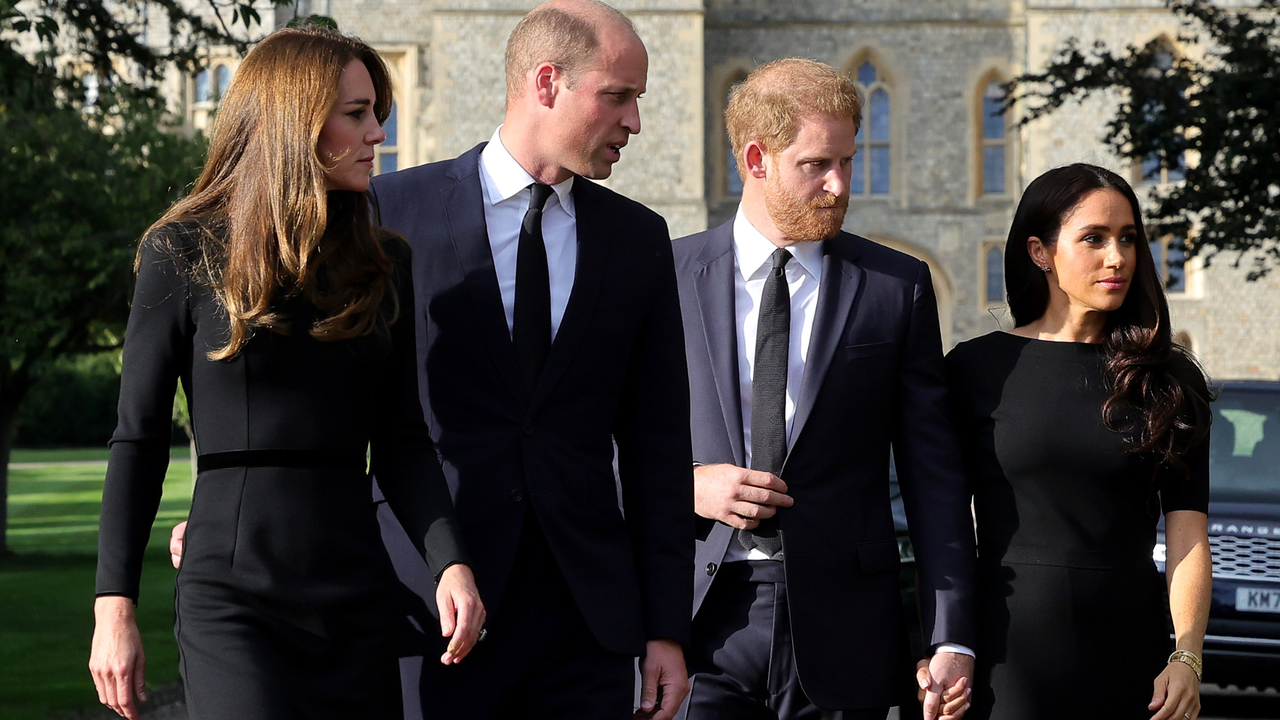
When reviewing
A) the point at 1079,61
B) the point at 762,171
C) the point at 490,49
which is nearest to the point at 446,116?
the point at 490,49

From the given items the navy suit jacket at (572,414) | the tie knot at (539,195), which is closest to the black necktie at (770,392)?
the navy suit jacket at (572,414)

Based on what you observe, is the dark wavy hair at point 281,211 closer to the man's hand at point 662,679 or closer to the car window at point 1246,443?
the man's hand at point 662,679

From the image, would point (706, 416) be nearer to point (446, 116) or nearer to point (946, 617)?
point (946, 617)

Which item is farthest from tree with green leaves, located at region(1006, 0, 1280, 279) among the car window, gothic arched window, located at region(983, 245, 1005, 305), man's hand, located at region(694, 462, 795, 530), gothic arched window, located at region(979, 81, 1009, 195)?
gothic arched window, located at region(979, 81, 1009, 195)

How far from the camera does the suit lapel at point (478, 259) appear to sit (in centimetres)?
290

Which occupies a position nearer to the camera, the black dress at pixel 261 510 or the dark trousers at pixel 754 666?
the black dress at pixel 261 510

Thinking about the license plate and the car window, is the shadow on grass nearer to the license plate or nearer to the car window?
the license plate

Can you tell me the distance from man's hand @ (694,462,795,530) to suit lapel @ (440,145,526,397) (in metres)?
0.57

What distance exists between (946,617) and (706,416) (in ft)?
2.21

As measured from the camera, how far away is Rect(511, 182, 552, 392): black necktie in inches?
115

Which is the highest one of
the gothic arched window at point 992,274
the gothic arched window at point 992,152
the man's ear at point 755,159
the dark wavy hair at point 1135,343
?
the gothic arched window at point 992,152

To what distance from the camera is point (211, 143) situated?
2639mm

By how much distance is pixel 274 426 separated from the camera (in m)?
2.54

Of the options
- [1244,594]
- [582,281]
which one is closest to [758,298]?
[582,281]
